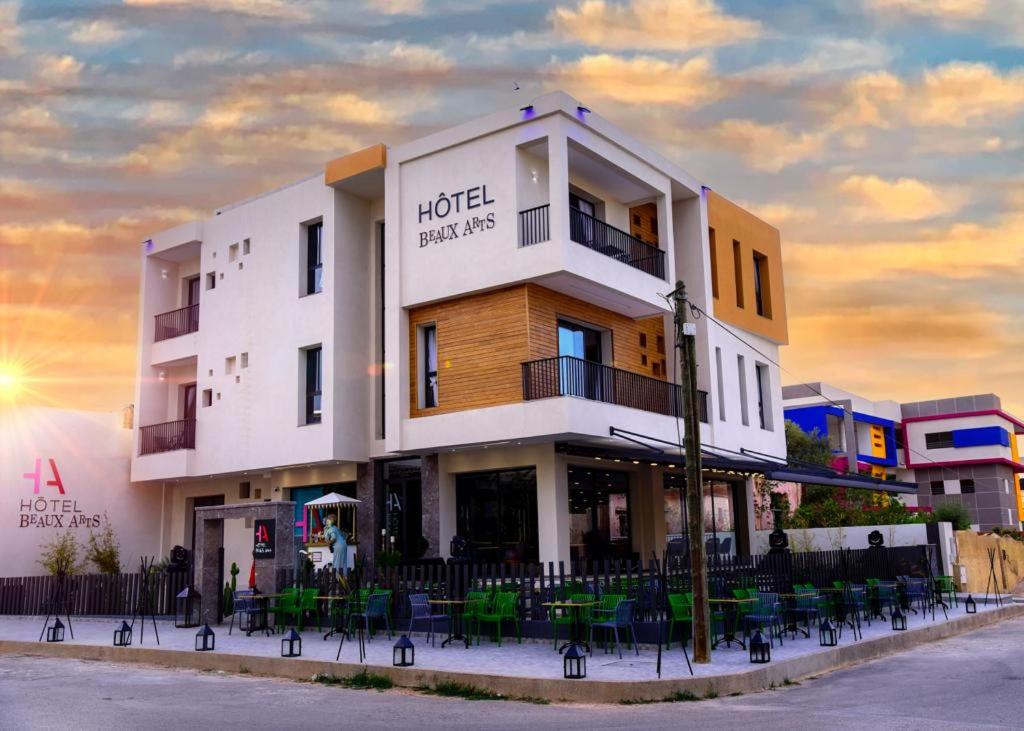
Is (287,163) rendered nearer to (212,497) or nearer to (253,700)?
(212,497)

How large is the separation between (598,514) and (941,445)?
1805 inches

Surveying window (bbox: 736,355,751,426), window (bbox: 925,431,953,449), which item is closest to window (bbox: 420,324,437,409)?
window (bbox: 736,355,751,426)

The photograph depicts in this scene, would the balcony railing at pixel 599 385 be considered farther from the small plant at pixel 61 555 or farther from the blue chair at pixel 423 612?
the small plant at pixel 61 555

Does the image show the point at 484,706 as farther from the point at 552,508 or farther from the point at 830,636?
the point at 552,508

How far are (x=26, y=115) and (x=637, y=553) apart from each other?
1927 centimetres

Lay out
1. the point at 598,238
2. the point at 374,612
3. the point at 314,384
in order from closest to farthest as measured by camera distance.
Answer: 1. the point at 374,612
2. the point at 598,238
3. the point at 314,384

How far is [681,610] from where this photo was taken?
1423 centimetres

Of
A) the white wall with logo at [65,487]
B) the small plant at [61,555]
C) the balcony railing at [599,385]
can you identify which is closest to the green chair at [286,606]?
the balcony railing at [599,385]

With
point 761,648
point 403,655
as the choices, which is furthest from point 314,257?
point 761,648

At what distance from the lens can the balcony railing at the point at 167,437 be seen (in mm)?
27812

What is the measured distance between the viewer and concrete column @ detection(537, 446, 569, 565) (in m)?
21.1

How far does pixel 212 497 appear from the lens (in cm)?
2922

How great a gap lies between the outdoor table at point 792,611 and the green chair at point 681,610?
225 cm

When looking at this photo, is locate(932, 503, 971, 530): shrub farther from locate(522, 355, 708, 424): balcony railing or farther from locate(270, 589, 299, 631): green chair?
locate(270, 589, 299, 631): green chair
